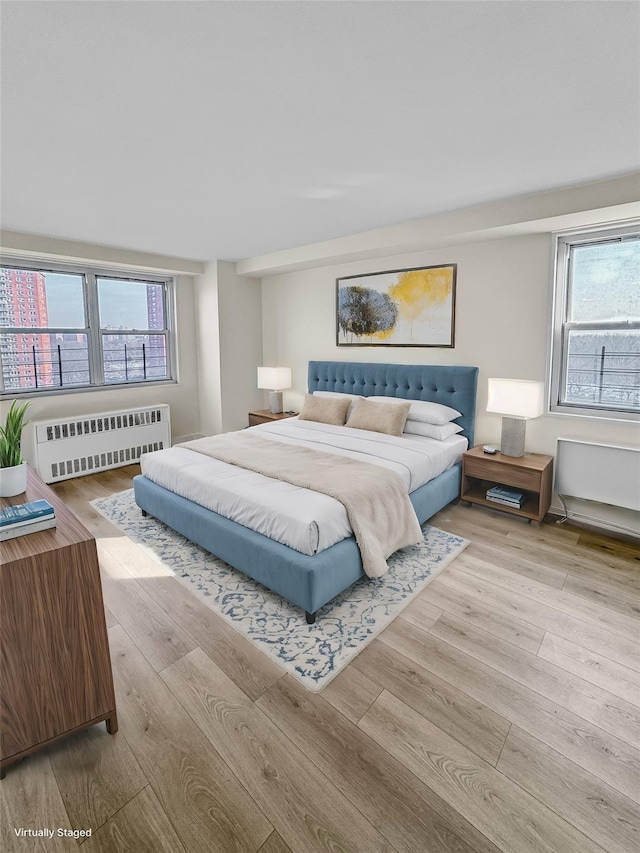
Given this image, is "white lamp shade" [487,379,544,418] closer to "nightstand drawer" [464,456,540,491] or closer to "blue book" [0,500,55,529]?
"nightstand drawer" [464,456,540,491]

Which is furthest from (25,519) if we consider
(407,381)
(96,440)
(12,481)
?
(407,381)

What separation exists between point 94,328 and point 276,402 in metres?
2.24

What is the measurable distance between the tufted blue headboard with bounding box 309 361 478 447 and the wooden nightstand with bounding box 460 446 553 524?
443 mm

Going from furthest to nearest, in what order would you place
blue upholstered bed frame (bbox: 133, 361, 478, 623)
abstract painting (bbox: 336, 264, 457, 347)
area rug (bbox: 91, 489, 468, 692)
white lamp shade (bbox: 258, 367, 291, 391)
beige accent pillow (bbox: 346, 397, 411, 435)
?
white lamp shade (bbox: 258, 367, 291, 391), abstract painting (bbox: 336, 264, 457, 347), beige accent pillow (bbox: 346, 397, 411, 435), blue upholstered bed frame (bbox: 133, 361, 478, 623), area rug (bbox: 91, 489, 468, 692)

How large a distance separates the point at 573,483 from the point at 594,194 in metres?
2.07

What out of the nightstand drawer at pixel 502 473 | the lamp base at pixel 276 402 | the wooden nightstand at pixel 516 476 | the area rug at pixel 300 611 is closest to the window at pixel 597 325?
the wooden nightstand at pixel 516 476

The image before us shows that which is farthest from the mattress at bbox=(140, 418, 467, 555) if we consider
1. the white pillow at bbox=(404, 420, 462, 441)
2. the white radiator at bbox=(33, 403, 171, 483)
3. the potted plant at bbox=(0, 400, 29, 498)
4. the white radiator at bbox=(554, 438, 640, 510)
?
the white radiator at bbox=(33, 403, 171, 483)

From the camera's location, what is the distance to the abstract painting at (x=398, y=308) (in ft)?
13.4

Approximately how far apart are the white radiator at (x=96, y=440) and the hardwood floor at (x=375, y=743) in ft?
8.27

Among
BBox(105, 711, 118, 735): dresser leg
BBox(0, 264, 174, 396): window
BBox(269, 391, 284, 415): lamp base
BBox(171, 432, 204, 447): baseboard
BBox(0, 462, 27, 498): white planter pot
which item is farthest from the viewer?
BBox(171, 432, 204, 447): baseboard

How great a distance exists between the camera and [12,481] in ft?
5.84

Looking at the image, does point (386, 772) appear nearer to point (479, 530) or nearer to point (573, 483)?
point (479, 530)

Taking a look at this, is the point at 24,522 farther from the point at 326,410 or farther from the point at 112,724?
the point at 326,410

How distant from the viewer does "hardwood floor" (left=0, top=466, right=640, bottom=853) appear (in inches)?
52.1
